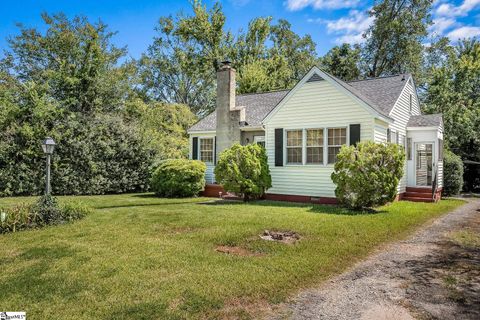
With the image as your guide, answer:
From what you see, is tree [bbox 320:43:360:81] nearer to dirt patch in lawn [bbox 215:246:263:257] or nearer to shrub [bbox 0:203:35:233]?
dirt patch in lawn [bbox 215:246:263:257]

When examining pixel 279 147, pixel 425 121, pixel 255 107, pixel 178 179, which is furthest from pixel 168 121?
pixel 425 121

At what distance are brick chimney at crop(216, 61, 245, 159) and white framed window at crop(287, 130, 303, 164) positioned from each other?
3.14 metres

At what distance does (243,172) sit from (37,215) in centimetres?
716

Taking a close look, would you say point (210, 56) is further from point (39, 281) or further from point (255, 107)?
point (39, 281)

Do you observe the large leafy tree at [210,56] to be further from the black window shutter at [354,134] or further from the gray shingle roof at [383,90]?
the black window shutter at [354,134]

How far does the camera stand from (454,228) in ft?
29.0

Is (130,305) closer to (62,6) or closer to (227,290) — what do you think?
(227,290)

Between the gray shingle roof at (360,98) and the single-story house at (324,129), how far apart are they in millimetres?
44

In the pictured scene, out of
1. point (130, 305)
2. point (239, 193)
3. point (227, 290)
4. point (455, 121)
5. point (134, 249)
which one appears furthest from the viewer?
point (455, 121)

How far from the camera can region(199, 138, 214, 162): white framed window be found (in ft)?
59.5

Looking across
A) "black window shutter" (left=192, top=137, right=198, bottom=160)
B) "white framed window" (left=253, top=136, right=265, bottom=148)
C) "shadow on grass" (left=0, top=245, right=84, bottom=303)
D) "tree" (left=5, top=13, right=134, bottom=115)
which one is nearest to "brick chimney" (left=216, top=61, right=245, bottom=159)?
"white framed window" (left=253, top=136, right=265, bottom=148)

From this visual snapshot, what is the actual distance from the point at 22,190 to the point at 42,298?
13.2 metres

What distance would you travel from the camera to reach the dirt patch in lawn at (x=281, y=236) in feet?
23.0

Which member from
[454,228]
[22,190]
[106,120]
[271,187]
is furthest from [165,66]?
[454,228]
